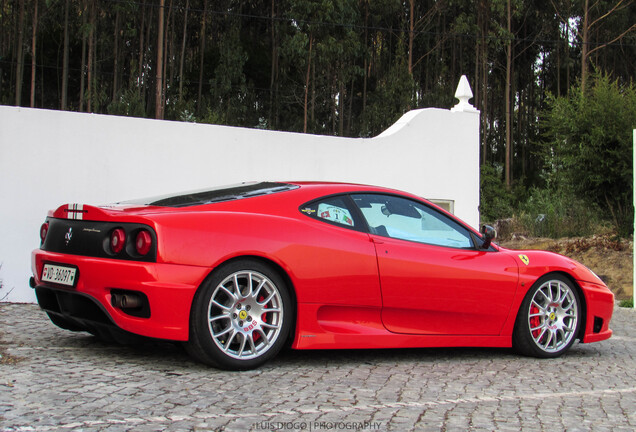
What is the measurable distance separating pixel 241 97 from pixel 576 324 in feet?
110

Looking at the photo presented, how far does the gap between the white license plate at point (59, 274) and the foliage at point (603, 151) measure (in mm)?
15222

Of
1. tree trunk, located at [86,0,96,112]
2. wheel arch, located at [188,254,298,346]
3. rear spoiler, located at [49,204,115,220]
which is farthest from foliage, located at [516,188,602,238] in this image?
tree trunk, located at [86,0,96,112]

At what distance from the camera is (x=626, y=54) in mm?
43375

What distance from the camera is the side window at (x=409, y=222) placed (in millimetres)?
5253

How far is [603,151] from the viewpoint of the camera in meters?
17.5

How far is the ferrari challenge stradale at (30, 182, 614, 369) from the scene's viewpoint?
4320mm

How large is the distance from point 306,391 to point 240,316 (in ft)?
2.14

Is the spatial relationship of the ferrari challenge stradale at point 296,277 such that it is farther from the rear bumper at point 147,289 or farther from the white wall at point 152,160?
the white wall at point 152,160

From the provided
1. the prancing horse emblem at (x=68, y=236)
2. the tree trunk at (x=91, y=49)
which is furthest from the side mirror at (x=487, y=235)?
the tree trunk at (x=91, y=49)

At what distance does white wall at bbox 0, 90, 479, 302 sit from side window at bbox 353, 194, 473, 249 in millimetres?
3898

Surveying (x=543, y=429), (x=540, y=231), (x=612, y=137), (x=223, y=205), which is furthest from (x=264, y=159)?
(x=540, y=231)

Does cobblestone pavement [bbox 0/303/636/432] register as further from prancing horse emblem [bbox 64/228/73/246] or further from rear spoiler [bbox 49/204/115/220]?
rear spoiler [bbox 49/204/115/220]

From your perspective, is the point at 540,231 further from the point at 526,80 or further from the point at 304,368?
the point at 526,80

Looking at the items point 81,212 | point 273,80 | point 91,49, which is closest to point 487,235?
point 81,212
